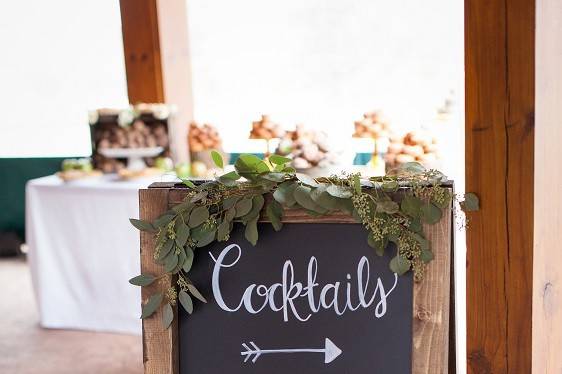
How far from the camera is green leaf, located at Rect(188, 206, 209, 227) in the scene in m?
1.03

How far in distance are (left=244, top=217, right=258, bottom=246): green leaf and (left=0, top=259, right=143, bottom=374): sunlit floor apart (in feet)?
6.20

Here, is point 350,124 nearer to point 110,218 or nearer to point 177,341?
point 110,218

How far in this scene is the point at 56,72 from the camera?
4.97 m

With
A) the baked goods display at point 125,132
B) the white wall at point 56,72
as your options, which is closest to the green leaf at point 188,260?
the baked goods display at point 125,132

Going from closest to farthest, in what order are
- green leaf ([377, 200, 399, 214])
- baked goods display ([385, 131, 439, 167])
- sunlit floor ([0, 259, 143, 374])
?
green leaf ([377, 200, 399, 214]), baked goods display ([385, 131, 439, 167]), sunlit floor ([0, 259, 143, 374])

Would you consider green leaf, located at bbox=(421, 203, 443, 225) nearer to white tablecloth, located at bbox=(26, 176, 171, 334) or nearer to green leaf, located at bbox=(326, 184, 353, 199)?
green leaf, located at bbox=(326, 184, 353, 199)

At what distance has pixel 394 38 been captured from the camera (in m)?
4.23

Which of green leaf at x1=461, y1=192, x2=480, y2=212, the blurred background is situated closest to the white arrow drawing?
green leaf at x1=461, y1=192, x2=480, y2=212

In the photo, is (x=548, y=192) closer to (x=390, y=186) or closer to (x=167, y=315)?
(x=390, y=186)

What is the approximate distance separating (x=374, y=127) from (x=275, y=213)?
1.80 m

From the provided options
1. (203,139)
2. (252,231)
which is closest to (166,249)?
(252,231)

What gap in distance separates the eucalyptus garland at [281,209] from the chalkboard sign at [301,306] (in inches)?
1.1

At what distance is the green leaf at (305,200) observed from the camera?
1.01m

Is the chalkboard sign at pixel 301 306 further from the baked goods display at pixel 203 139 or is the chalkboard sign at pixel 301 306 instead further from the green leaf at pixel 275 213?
the baked goods display at pixel 203 139
